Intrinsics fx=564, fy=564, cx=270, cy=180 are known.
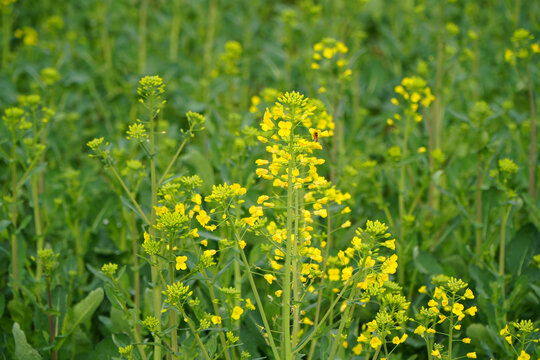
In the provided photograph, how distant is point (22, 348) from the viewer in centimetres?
246

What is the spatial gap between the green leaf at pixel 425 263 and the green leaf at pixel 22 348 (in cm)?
186

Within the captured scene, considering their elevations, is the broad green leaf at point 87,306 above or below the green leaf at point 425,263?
below

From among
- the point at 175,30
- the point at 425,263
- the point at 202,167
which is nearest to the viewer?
the point at 425,263

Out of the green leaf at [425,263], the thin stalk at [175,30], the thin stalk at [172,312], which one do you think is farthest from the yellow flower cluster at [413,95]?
the thin stalk at [175,30]

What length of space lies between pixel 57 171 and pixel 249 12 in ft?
9.77

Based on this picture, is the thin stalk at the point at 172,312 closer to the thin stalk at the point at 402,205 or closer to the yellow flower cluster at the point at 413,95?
the thin stalk at the point at 402,205

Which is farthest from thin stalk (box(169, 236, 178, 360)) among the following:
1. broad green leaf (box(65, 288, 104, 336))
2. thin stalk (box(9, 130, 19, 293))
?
thin stalk (box(9, 130, 19, 293))

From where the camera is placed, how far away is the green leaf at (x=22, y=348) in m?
2.45

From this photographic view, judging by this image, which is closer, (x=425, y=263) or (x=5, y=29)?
(x=425, y=263)

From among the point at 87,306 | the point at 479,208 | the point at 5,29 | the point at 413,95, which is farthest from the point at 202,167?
the point at 5,29

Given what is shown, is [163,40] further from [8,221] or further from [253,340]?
[253,340]

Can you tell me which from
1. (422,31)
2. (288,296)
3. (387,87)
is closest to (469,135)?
(387,87)

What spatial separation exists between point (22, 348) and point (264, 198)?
136 cm

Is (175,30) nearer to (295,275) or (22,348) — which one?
(22,348)
